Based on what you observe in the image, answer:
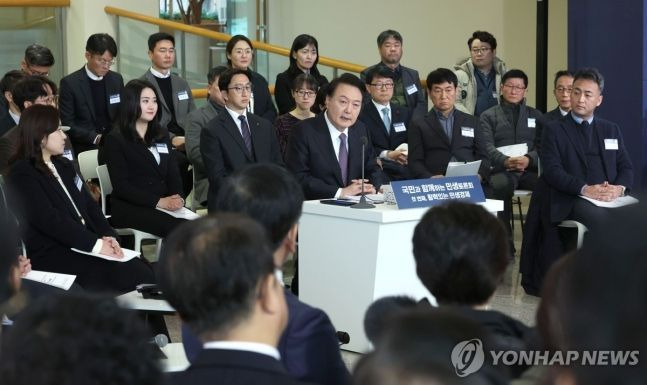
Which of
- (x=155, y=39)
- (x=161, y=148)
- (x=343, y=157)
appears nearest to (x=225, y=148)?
(x=161, y=148)

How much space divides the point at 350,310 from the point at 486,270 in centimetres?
268

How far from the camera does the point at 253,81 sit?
797cm

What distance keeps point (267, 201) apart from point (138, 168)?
3647 millimetres

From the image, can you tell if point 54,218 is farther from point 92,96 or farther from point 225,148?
point 92,96

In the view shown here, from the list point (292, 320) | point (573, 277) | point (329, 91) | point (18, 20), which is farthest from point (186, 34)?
point (573, 277)

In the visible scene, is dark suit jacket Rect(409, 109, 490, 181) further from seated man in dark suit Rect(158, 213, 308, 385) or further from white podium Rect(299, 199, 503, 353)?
seated man in dark suit Rect(158, 213, 308, 385)

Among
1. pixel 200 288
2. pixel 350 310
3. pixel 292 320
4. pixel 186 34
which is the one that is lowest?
pixel 350 310

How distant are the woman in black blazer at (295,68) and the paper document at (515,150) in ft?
5.30

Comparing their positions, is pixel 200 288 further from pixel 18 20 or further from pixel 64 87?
pixel 18 20

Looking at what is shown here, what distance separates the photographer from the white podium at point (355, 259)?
469 centimetres

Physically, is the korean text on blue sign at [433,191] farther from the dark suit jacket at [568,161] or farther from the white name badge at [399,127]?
the white name badge at [399,127]

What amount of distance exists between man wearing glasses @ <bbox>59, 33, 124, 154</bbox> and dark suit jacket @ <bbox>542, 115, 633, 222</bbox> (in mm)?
3142

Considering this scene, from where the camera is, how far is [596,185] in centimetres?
614

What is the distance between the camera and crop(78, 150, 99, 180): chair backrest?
6.57 m
